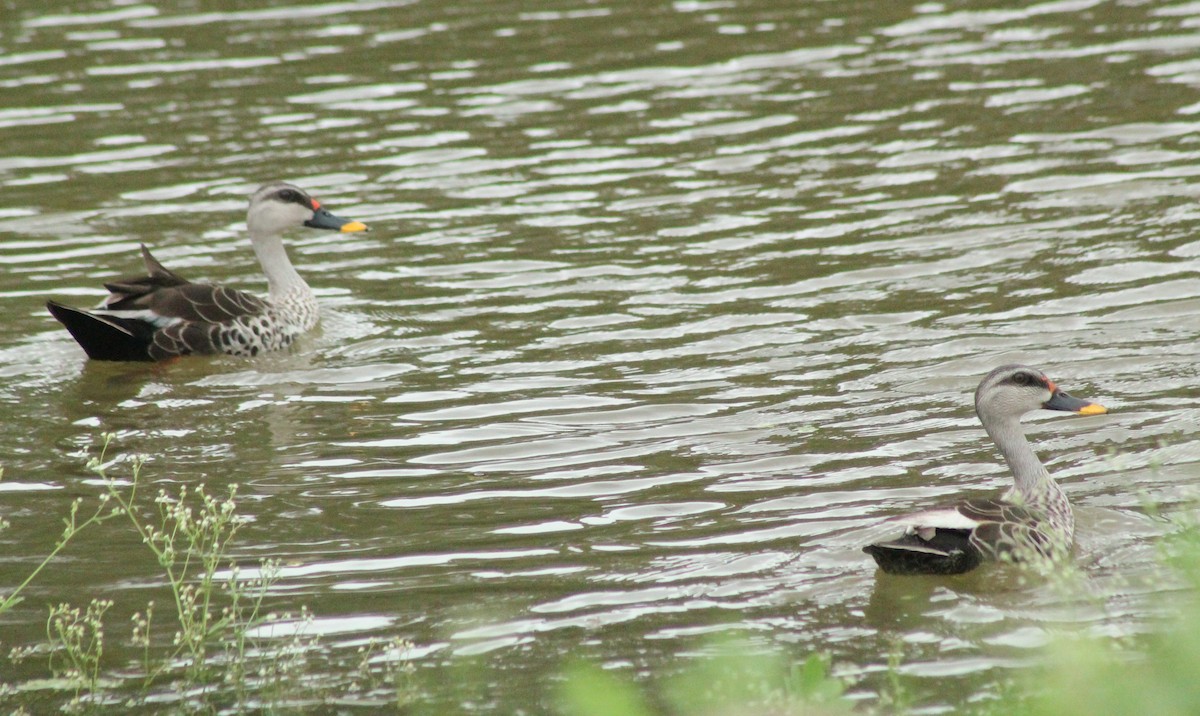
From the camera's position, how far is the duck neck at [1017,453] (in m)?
7.60

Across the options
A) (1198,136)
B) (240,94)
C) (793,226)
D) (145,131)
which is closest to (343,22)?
(240,94)

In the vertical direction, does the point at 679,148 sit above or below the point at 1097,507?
above

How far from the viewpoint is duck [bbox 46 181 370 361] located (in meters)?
10.8

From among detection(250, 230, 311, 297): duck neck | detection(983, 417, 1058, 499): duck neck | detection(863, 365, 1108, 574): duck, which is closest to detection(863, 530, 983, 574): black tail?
detection(863, 365, 1108, 574): duck

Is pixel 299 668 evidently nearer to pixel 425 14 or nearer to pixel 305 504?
pixel 305 504

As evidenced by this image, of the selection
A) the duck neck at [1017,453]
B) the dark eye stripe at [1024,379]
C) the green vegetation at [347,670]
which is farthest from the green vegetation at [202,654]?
the dark eye stripe at [1024,379]

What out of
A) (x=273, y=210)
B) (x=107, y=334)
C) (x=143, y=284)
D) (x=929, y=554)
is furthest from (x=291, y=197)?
(x=929, y=554)

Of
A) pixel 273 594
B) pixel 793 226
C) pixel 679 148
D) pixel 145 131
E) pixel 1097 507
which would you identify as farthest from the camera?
pixel 145 131

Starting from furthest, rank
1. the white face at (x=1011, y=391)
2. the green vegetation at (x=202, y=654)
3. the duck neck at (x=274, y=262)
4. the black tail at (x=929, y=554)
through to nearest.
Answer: the duck neck at (x=274, y=262), the white face at (x=1011, y=391), the black tail at (x=929, y=554), the green vegetation at (x=202, y=654)

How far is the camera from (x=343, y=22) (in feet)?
62.7

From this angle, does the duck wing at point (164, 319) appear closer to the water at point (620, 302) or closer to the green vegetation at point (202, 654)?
the water at point (620, 302)

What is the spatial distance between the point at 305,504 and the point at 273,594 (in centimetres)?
116

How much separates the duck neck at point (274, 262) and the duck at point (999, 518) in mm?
5907

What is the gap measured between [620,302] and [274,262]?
8.97ft
